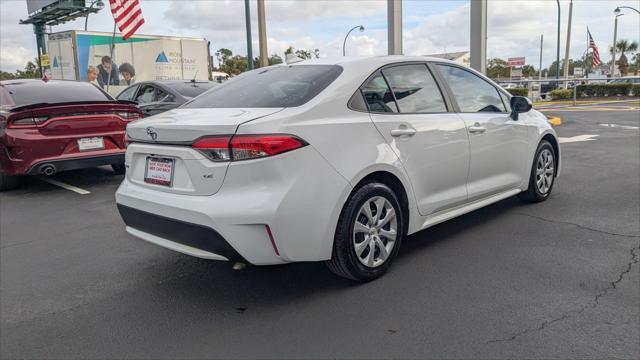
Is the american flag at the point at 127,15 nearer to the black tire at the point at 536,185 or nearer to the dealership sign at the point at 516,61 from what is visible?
the black tire at the point at 536,185

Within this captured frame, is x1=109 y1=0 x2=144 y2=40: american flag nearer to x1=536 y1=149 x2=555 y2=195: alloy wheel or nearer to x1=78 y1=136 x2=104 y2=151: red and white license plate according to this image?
x1=78 y1=136 x2=104 y2=151: red and white license plate

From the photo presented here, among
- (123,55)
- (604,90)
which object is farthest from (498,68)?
(123,55)

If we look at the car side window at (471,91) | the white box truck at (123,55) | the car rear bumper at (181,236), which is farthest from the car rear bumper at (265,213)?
the white box truck at (123,55)

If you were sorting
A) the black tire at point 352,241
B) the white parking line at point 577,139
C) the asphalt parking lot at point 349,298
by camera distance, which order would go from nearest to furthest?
1. the asphalt parking lot at point 349,298
2. the black tire at point 352,241
3. the white parking line at point 577,139

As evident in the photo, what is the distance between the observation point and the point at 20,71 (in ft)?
258

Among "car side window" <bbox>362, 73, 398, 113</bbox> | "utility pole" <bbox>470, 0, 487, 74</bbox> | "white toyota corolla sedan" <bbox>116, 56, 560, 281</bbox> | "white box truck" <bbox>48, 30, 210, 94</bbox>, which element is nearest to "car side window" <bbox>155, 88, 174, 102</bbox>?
"white toyota corolla sedan" <bbox>116, 56, 560, 281</bbox>

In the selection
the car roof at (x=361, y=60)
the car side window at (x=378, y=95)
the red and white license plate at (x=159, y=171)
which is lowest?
the red and white license plate at (x=159, y=171)

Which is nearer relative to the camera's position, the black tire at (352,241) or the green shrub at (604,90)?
the black tire at (352,241)

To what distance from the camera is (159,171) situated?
341 cm

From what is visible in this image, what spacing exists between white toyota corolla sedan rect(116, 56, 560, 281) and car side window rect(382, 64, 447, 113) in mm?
12

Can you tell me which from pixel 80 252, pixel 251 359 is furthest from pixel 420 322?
pixel 80 252

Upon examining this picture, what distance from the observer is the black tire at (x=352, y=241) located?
3.31 m

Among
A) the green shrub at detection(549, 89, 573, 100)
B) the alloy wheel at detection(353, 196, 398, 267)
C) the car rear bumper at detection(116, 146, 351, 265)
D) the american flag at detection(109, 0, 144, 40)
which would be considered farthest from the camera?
the green shrub at detection(549, 89, 573, 100)

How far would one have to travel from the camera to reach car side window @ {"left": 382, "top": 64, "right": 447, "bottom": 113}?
3.92 m
